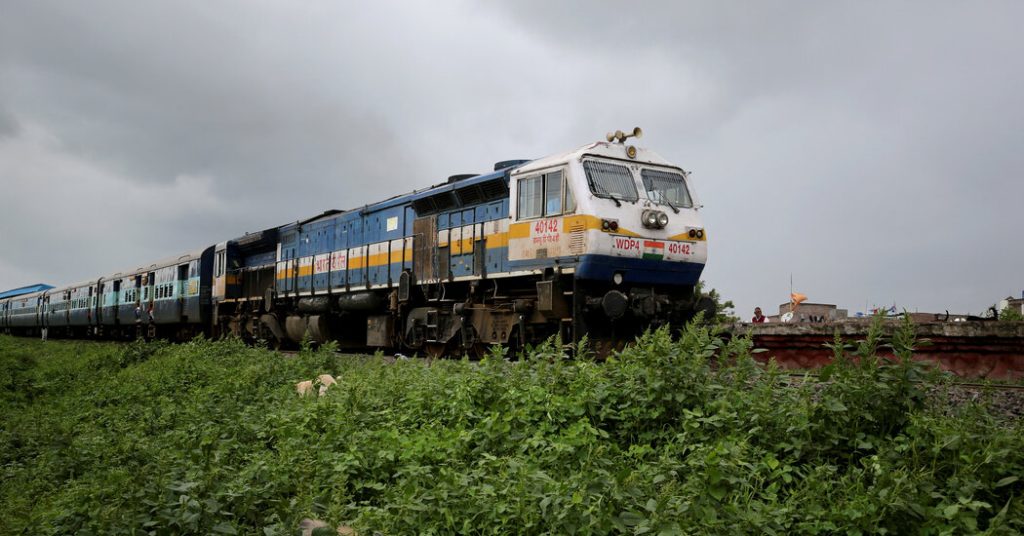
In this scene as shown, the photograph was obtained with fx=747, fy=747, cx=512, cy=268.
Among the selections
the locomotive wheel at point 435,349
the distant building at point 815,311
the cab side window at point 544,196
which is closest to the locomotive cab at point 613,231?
the cab side window at point 544,196

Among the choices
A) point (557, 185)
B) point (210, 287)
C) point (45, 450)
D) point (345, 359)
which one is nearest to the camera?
point (45, 450)

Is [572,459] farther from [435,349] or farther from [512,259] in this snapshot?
[435,349]

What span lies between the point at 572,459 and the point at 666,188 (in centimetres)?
762

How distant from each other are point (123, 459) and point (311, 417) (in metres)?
1.83

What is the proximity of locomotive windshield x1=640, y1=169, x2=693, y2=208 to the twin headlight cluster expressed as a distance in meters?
0.34

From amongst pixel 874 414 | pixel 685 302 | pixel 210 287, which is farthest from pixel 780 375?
pixel 210 287

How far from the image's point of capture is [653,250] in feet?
38.9

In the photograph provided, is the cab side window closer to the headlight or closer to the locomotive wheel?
the headlight

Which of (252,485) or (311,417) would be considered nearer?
(252,485)

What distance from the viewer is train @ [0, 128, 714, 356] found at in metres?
11.5

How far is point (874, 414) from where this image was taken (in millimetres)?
5469

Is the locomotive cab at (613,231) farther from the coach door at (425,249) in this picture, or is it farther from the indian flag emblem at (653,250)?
the coach door at (425,249)

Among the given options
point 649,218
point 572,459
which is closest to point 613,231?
point 649,218

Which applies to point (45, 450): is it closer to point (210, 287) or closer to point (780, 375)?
point (780, 375)
